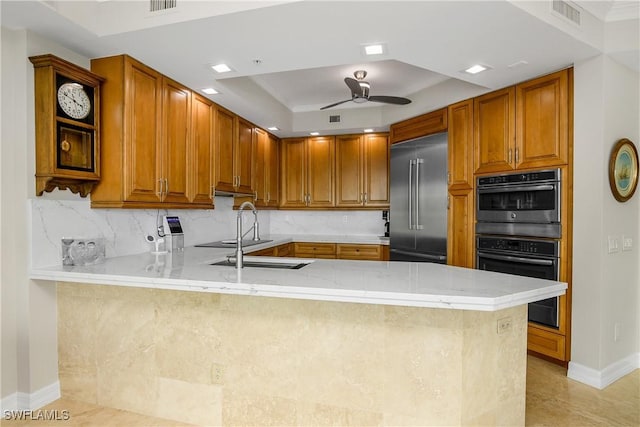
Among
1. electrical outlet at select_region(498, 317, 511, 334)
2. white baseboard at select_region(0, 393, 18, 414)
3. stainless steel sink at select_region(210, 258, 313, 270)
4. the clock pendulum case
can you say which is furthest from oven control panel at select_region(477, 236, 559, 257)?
white baseboard at select_region(0, 393, 18, 414)

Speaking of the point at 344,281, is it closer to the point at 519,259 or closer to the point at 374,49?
the point at 374,49

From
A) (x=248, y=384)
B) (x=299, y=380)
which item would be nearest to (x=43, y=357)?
(x=248, y=384)

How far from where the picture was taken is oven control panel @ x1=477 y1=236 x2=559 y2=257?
3064 millimetres

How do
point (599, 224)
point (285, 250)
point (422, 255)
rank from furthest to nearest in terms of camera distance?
point (285, 250) < point (422, 255) < point (599, 224)

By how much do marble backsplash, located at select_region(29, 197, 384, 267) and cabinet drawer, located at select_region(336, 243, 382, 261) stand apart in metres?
0.72

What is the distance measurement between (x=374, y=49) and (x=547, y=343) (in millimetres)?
2703

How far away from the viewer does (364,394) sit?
1.95 metres

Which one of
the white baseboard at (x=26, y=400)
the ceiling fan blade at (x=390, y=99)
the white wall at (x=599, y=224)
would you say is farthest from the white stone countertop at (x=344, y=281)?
the ceiling fan blade at (x=390, y=99)

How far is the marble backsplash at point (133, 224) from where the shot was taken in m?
2.39

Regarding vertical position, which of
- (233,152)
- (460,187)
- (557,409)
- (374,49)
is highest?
(374,49)

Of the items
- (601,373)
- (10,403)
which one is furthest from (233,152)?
(601,373)

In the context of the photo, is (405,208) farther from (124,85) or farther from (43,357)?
(43,357)

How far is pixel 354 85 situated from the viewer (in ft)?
10.8

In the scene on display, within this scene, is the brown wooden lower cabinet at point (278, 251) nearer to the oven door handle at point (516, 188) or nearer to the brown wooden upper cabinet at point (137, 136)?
the brown wooden upper cabinet at point (137, 136)
